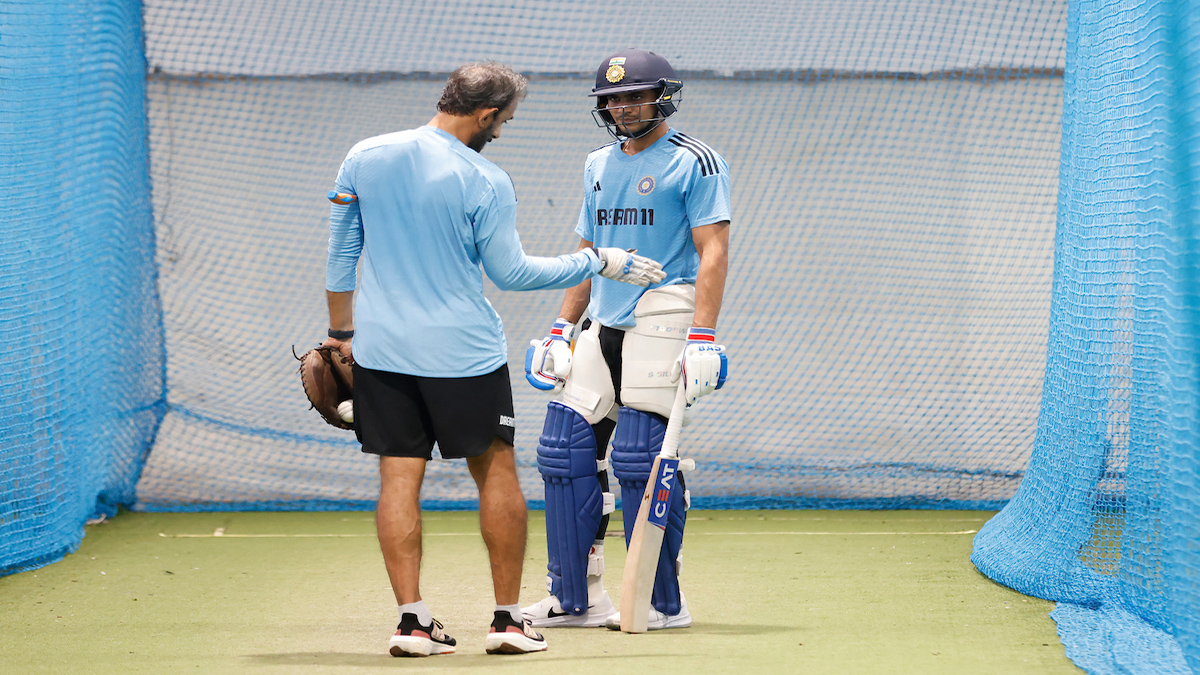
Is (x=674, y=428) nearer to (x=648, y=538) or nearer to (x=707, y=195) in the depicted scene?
(x=648, y=538)

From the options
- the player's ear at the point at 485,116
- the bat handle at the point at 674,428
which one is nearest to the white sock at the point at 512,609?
the bat handle at the point at 674,428

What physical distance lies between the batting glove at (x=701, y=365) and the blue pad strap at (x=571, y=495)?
14.6 inches

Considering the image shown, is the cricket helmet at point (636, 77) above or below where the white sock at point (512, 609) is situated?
above

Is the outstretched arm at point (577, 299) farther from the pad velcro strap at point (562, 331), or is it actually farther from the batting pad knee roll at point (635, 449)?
the batting pad knee roll at point (635, 449)

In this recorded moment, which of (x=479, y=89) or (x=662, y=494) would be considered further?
(x=662, y=494)

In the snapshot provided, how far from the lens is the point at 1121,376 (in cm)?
386

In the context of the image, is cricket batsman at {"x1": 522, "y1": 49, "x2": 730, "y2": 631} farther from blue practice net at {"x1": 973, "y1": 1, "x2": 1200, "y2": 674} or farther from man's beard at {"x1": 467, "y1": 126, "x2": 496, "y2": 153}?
blue practice net at {"x1": 973, "y1": 1, "x2": 1200, "y2": 674}

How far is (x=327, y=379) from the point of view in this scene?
321 cm

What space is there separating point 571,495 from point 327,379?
0.82 metres

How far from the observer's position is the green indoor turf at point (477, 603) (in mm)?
3123

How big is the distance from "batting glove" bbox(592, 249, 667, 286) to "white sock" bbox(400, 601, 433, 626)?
3.41 feet

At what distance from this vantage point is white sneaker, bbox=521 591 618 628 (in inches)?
140

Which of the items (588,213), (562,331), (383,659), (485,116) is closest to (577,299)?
(562,331)

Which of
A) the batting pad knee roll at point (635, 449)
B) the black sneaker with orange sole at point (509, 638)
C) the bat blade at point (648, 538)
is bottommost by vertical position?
the black sneaker with orange sole at point (509, 638)
